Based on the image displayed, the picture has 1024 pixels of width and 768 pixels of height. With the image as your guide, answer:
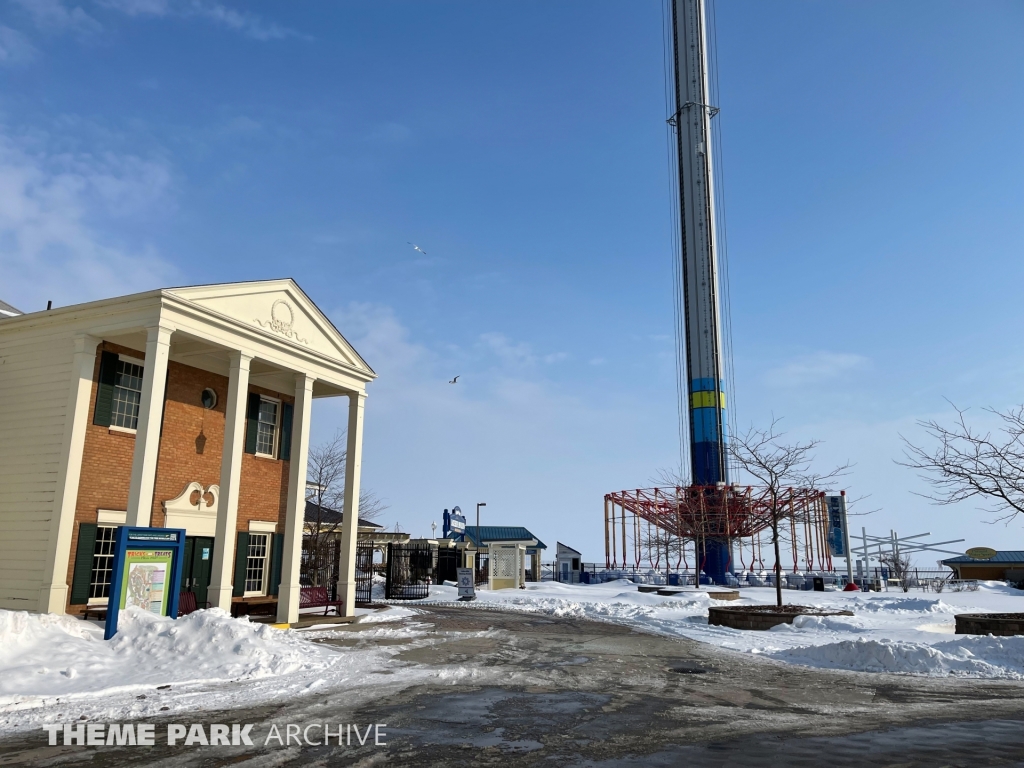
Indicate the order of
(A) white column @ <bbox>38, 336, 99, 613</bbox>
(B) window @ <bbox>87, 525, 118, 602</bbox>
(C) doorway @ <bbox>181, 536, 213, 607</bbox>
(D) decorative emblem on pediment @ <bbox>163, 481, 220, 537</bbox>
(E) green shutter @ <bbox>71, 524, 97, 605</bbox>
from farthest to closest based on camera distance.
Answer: (C) doorway @ <bbox>181, 536, 213, 607</bbox>, (D) decorative emblem on pediment @ <bbox>163, 481, 220, 537</bbox>, (B) window @ <bbox>87, 525, 118, 602</bbox>, (E) green shutter @ <bbox>71, 524, 97, 605</bbox>, (A) white column @ <bbox>38, 336, 99, 613</bbox>

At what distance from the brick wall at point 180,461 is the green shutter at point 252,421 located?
23cm

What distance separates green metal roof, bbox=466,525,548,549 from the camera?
178 ft

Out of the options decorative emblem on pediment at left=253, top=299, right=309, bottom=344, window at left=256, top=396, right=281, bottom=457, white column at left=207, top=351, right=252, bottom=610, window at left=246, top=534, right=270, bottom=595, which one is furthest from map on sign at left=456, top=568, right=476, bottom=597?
white column at left=207, top=351, right=252, bottom=610

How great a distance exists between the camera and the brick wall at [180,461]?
1770 centimetres

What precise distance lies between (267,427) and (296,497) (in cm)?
372

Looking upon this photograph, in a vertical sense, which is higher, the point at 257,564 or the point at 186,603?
the point at 257,564

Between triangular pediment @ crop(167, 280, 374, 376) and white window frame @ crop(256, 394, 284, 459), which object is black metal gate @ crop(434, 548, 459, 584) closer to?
white window frame @ crop(256, 394, 284, 459)

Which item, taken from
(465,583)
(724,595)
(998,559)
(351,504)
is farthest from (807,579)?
(998,559)

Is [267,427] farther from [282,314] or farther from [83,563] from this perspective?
[83,563]

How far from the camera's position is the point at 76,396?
16797mm

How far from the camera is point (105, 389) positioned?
18.0 meters

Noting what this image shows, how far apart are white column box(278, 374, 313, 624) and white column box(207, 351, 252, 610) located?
2104 millimetres

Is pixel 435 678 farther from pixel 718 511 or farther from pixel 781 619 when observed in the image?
pixel 718 511

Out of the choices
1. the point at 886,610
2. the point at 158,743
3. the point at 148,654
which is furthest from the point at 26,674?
the point at 886,610
